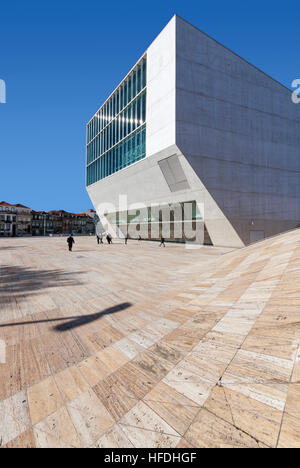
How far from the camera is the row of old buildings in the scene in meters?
77.2

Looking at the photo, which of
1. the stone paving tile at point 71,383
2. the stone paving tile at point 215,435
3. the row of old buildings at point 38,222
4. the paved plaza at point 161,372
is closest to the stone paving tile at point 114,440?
the paved plaza at point 161,372

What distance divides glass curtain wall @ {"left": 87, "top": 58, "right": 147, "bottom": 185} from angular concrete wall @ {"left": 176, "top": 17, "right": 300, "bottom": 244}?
706 centimetres

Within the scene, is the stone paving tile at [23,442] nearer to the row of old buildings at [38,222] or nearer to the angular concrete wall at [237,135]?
the angular concrete wall at [237,135]

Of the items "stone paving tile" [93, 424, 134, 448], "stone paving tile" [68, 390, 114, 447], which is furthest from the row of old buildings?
"stone paving tile" [93, 424, 134, 448]

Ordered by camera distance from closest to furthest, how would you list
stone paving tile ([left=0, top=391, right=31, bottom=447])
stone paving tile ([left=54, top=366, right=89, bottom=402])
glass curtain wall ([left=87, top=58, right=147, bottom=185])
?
stone paving tile ([left=0, top=391, right=31, bottom=447]) < stone paving tile ([left=54, top=366, right=89, bottom=402]) < glass curtain wall ([left=87, top=58, right=147, bottom=185])

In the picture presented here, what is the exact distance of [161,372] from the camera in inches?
89.7

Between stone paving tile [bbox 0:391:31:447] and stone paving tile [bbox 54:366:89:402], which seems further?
stone paving tile [bbox 54:366:89:402]

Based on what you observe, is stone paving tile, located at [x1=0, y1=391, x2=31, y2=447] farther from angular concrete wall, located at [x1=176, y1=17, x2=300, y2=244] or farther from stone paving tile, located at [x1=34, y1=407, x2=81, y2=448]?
angular concrete wall, located at [x1=176, y1=17, x2=300, y2=244]

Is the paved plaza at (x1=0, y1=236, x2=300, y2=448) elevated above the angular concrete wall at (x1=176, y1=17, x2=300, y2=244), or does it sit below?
below

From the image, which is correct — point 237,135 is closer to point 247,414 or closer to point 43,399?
point 247,414

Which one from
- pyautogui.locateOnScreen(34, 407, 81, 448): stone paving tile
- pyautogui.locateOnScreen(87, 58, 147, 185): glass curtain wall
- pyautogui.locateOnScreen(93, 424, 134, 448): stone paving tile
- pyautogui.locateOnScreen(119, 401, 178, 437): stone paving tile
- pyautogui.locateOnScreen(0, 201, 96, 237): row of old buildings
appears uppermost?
pyautogui.locateOnScreen(87, 58, 147, 185): glass curtain wall

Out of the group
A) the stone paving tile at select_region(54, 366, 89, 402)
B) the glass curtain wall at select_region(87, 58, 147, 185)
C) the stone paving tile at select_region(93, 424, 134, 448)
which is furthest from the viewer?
the glass curtain wall at select_region(87, 58, 147, 185)

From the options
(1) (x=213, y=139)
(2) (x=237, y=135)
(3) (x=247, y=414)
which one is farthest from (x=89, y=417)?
(2) (x=237, y=135)
